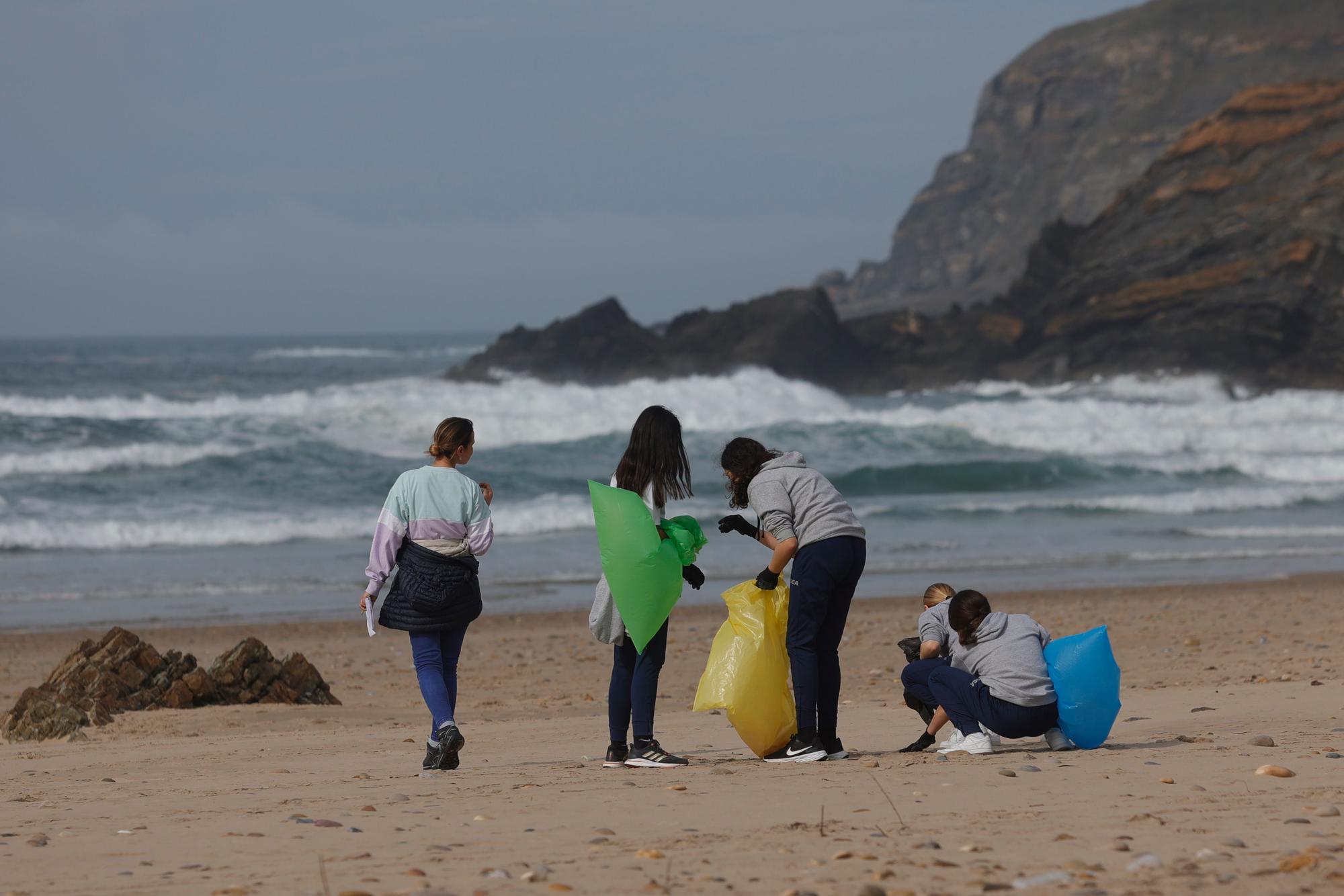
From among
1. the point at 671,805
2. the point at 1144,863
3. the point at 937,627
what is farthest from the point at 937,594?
the point at 1144,863

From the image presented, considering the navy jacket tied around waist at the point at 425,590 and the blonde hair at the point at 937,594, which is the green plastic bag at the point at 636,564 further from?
the blonde hair at the point at 937,594

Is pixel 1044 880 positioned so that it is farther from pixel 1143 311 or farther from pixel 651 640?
pixel 1143 311

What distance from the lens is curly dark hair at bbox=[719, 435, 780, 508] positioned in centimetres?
517

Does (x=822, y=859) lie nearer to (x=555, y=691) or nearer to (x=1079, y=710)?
(x=1079, y=710)

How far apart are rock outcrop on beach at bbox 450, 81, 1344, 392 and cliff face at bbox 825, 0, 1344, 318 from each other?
26650mm

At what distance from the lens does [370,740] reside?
6.34 meters

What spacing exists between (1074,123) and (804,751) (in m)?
100.0

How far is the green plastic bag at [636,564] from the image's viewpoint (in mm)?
4988

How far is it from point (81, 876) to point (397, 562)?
1.79 meters

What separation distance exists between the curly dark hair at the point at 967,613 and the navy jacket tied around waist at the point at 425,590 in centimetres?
183

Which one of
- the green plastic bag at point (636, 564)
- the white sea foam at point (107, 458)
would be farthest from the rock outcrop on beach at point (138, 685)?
the white sea foam at point (107, 458)

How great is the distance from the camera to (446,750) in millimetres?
5145

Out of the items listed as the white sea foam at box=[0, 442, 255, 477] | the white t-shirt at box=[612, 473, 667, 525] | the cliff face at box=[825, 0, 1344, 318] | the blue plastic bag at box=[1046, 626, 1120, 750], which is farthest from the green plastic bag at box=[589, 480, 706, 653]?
the cliff face at box=[825, 0, 1344, 318]

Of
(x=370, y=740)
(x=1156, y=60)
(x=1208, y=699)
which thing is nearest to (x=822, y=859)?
(x=370, y=740)
